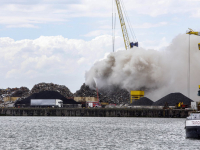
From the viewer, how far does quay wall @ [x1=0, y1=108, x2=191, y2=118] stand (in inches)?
5566

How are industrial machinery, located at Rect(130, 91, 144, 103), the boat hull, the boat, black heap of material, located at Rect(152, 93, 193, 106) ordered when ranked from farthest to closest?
industrial machinery, located at Rect(130, 91, 144, 103), black heap of material, located at Rect(152, 93, 193, 106), the boat hull, the boat

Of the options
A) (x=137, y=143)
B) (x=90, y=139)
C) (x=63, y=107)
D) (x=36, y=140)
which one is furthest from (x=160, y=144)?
(x=63, y=107)

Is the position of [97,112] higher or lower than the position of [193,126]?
higher

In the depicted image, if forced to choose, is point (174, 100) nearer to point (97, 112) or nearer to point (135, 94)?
point (97, 112)

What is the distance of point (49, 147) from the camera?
5350cm

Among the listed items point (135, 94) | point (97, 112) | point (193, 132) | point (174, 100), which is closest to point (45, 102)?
point (97, 112)

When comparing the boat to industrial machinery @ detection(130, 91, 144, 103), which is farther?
industrial machinery @ detection(130, 91, 144, 103)

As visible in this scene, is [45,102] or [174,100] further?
[45,102]

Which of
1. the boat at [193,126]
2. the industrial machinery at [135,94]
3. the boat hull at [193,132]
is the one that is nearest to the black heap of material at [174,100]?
the industrial machinery at [135,94]

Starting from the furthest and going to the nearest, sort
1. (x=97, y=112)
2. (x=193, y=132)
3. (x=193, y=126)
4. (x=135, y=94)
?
(x=135, y=94) < (x=97, y=112) < (x=193, y=132) < (x=193, y=126)

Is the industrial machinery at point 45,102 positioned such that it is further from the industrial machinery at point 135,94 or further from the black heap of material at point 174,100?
the black heap of material at point 174,100

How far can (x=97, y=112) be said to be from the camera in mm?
152750

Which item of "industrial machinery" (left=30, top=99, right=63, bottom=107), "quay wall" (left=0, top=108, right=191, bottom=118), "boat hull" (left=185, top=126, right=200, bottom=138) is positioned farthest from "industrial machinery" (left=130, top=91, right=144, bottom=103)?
"boat hull" (left=185, top=126, right=200, bottom=138)

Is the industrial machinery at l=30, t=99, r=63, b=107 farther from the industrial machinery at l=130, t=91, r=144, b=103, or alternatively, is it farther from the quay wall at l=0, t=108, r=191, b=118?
the industrial machinery at l=130, t=91, r=144, b=103
